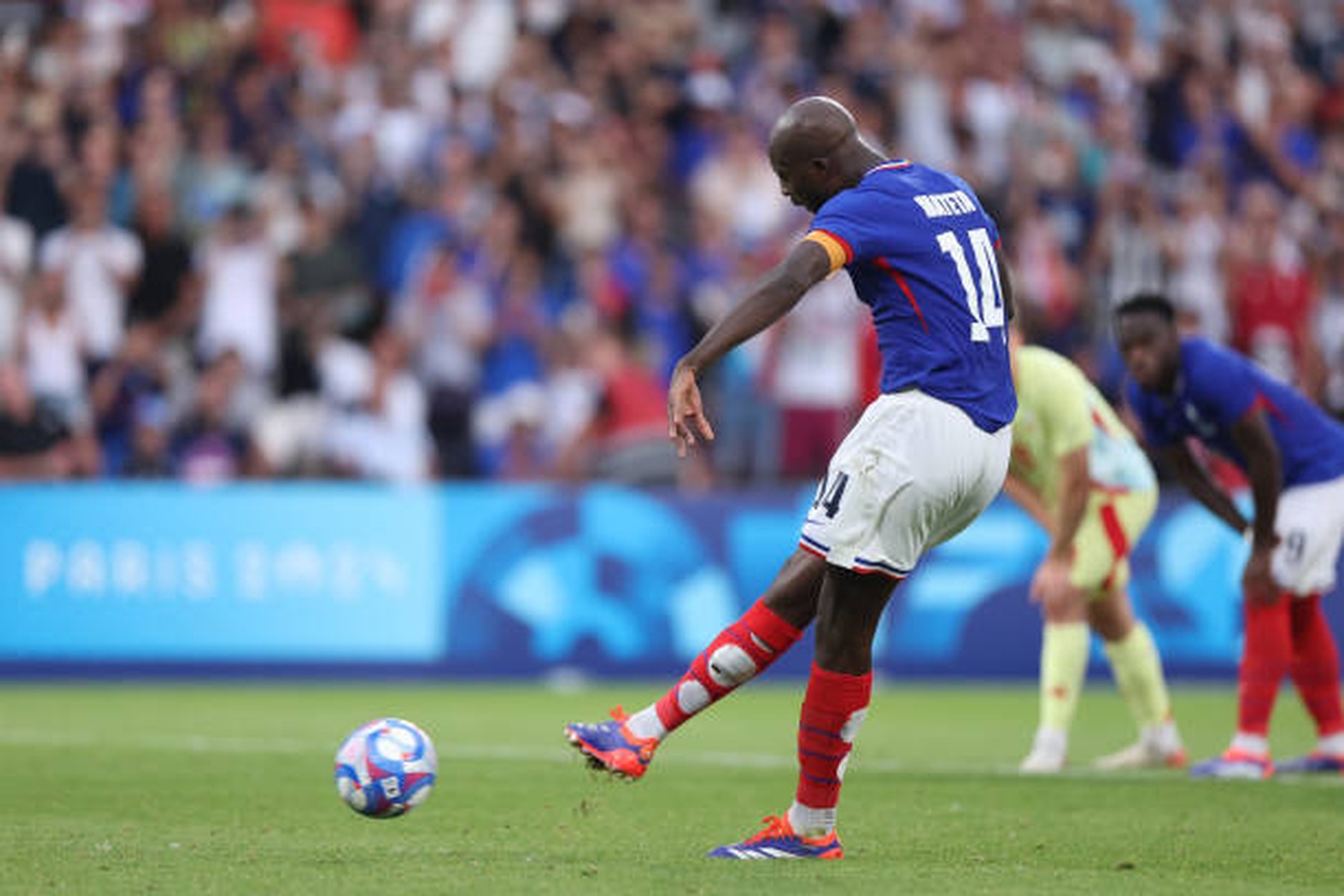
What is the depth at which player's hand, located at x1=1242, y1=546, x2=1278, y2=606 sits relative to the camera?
10.1m

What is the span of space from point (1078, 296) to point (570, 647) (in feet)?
19.8

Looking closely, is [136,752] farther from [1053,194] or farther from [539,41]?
[1053,194]

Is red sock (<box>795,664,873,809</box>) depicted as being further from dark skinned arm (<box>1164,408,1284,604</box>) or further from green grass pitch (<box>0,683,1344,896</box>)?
dark skinned arm (<box>1164,408,1284,604</box>)

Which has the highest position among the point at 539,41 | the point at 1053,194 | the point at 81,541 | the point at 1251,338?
the point at 539,41

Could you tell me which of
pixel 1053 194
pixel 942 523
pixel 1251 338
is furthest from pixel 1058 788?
pixel 1053 194

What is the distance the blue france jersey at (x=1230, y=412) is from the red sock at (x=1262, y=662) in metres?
0.63

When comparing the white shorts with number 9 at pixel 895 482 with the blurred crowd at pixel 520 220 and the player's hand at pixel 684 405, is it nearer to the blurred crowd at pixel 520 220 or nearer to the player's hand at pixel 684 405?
the player's hand at pixel 684 405

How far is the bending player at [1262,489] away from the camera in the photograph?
9.95m

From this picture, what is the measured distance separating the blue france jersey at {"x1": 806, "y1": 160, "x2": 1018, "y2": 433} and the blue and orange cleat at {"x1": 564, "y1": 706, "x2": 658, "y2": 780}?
1.43 metres

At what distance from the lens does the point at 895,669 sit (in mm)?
16531

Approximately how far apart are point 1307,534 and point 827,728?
398 cm

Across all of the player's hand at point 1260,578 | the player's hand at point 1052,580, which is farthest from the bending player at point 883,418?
the player's hand at point 1260,578

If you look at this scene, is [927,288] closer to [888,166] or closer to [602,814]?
[888,166]

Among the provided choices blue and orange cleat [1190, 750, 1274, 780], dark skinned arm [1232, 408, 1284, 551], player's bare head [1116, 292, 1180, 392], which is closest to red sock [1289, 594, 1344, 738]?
blue and orange cleat [1190, 750, 1274, 780]
